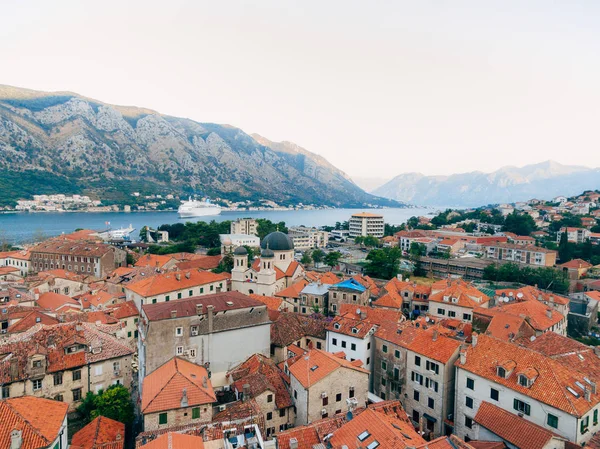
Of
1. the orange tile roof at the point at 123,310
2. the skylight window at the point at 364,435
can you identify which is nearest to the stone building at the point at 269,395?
the skylight window at the point at 364,435

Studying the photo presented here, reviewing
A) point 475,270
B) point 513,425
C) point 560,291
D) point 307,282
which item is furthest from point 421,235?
point 513,425

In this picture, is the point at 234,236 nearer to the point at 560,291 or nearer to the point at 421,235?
the point at 421,235

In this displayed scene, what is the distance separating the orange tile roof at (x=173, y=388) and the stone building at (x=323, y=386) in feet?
18.8

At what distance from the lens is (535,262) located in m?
85.1

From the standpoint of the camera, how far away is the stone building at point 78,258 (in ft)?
235

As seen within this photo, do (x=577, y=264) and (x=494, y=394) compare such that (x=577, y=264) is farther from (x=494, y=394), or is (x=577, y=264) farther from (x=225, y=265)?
(x=225, y=265)

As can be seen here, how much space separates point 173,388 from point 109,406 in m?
6.37

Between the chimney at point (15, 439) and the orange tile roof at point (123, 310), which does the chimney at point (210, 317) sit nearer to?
the chimney at point (15, 439)

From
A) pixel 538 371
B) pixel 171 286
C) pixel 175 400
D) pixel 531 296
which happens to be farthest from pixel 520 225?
pixel 175 400

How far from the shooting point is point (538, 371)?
2389 cm

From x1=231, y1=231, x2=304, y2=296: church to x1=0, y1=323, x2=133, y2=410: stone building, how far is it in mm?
24610

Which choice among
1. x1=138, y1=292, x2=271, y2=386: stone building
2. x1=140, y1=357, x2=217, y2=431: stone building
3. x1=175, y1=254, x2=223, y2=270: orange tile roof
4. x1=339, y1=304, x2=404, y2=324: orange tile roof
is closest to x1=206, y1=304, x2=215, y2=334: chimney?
x1=138, y1=292, x2=271, y2=386: stone building

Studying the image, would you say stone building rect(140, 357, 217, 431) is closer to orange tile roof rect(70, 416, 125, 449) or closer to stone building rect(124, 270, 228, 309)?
orange tile roof rect(70, 416, 125, 449)

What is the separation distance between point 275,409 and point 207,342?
8.28m
